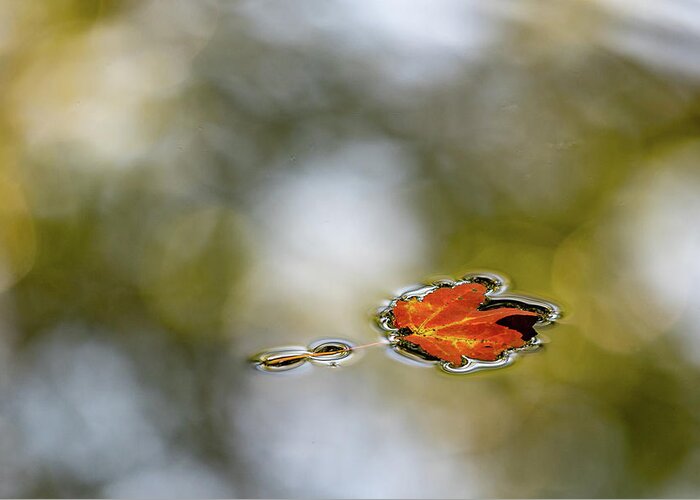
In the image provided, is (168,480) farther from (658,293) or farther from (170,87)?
(170,87)

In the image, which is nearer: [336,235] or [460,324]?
[460,324]

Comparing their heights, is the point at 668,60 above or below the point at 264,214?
above

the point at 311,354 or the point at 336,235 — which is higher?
the point at 336,235

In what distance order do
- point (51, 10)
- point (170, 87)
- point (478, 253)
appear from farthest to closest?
point (51, 10) < point (170, 87) < point (478, 253)

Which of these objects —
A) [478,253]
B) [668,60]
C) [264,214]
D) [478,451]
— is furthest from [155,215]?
[668,60]
